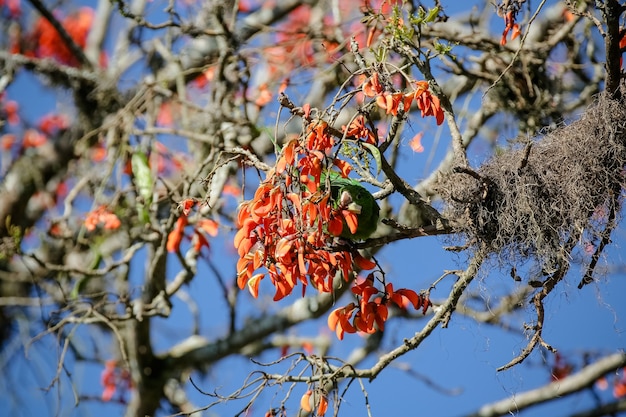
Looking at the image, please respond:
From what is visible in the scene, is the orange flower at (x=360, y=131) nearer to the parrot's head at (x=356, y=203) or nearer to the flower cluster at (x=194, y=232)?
the parrot's head at (x=356, y=203)

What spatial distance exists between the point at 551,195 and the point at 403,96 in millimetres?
512

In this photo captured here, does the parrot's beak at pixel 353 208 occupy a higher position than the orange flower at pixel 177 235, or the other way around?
the orange flower at pixel 177 235

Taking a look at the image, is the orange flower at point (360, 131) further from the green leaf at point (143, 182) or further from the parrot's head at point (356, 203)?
the green leaf at point (143, 182)

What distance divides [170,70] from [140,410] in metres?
2.03

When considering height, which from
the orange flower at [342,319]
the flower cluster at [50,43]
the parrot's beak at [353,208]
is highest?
the flower cluster at [50,43]

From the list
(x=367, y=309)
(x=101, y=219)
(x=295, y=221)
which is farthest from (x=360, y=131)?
(x=101, y=219)

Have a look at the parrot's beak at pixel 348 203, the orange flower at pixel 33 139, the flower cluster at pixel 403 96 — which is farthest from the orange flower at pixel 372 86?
the orange flower at pixel 33 139

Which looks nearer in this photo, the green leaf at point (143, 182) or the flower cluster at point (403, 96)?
the flower cluster at point (403, 96)

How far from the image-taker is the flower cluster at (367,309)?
244 centimetres

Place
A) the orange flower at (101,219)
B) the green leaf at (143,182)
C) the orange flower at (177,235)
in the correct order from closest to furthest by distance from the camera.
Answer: the orange flower at (177,235) < the green leaf at (143,182) < the orange flower at (101,219)

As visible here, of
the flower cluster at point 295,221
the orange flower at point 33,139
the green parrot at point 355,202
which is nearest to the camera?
the flower cluster at point 295,221

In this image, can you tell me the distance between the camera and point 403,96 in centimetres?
236

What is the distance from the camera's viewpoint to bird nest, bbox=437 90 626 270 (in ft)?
7.55

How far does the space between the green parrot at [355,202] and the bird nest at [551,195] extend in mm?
237
